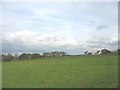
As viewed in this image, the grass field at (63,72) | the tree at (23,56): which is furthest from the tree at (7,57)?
the tree at (23,56)

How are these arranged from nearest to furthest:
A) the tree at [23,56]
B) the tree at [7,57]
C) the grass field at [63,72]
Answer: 1. the grass field at [63,72]
2. the tree at [7,57]
3. the tree at [23,56]

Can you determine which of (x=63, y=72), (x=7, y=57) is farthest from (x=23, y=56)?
(x=63, y=72)

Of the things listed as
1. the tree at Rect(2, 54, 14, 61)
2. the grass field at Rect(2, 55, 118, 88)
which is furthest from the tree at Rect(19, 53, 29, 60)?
the tree at Rect(2, 54, 14, 61)

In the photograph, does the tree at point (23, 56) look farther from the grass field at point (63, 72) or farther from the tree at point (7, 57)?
the tree at point (7, 57)

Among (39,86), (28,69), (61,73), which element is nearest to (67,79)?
(61,73)

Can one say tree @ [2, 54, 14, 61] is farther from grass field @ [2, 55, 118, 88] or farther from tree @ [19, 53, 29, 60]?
tree @ [19, 53, 29, 60]

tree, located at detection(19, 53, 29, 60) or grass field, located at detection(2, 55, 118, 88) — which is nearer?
grass field, located at detection(2, 55, 118, 88)

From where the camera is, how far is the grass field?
948 centimetres

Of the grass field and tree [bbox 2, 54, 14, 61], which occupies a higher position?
tree [bbox 2, 54, 14, 61]

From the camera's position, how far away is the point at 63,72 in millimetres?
10180

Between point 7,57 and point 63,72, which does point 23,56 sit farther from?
point 63,72

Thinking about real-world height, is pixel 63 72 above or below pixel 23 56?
below

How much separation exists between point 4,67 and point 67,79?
2968 mm

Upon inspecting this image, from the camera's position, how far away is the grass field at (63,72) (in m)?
9.48
